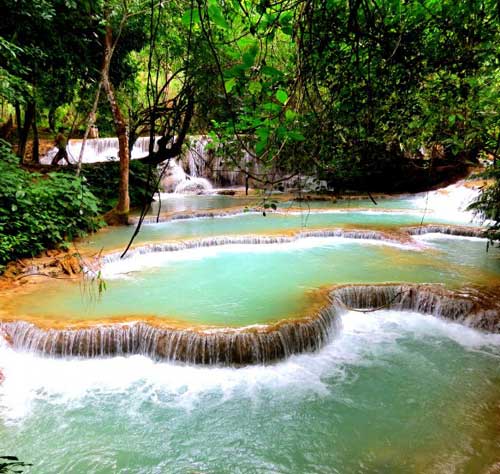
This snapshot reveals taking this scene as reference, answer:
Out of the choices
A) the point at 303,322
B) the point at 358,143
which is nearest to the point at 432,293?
the point at 303,322

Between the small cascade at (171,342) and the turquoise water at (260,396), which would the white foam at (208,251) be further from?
the small cascade at (171,342)

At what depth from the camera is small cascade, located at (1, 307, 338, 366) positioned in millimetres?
4668

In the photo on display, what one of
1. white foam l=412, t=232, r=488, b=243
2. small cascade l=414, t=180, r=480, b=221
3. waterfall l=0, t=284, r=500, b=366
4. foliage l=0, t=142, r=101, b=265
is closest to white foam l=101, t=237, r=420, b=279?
foliage l=0, t=142, r=101, b=265

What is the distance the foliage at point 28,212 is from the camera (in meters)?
6.61

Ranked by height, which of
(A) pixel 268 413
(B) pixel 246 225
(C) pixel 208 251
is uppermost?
(B) pixel 246 225

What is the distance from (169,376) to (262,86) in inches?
140

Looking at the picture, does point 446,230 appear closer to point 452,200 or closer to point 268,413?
point 452,200

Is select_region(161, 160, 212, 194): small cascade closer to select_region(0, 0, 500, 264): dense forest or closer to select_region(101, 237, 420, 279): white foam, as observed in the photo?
select_region(0, 0, 500, 264): dense forest

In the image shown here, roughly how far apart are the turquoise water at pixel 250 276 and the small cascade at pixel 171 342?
15.5 inches

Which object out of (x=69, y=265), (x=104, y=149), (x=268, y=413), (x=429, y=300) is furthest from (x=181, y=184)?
(x=268, y=413)

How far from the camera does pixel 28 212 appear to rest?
7020 millimetres

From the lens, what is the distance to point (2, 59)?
7512mm

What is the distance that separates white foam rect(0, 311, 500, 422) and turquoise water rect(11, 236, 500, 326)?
68 cm

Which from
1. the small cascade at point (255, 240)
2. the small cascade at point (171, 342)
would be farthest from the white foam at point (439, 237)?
the small cascade at point (171, 342)
